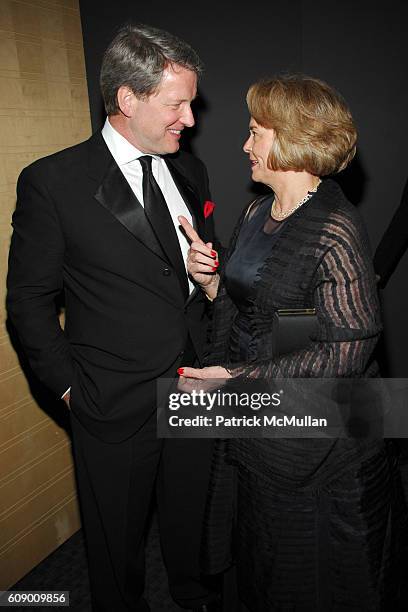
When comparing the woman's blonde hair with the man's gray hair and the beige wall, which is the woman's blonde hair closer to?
the man's gray hair

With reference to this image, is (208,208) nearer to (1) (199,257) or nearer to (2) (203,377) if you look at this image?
(1) (199,257)

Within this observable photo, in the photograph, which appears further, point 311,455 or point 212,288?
point 212,288

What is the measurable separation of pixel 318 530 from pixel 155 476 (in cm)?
65

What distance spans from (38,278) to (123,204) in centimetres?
36

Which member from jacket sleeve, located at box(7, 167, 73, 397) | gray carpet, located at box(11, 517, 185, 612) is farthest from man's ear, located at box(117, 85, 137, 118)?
gray carpet, located at box(11, 517, 185, 612)

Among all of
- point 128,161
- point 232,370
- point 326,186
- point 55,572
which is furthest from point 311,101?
point 55,572

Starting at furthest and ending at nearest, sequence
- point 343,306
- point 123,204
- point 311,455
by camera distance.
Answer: point 123,204, point 311,455, point 343,306

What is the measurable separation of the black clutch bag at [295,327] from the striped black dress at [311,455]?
0.03 metres

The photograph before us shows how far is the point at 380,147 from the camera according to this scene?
2682mm

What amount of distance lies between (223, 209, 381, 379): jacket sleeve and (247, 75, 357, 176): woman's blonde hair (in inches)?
8.4

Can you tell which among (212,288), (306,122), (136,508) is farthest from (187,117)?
(136,508)

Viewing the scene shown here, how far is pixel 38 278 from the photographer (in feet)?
6.34

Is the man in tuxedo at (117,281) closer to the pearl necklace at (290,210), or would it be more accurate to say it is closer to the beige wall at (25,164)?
the pearl necklace at (290,210)

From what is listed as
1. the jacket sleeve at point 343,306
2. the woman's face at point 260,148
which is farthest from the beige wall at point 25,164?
the jacket sleeve at point 343,306
